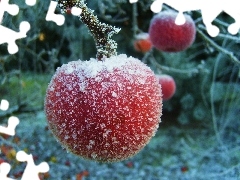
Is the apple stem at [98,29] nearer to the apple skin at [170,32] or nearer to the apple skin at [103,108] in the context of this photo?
the apple skin at [103,108]

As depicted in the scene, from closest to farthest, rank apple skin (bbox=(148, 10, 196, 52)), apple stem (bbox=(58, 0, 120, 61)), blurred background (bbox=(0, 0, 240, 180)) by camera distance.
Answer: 1. apple stem (bbox=(58, 0, 120, 61))
2. apple skin (bbox=(148, 10, 196, 52))
3. blurred background (bbox=(0, 0, 240, 180))

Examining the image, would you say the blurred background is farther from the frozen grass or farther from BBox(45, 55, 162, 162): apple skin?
BBox(45, 55, 162, 162): apple skin

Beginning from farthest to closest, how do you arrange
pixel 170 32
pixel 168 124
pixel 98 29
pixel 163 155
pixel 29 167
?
pixel 168 124, pixel 163 155, pixel 170 32, pixel 29 167, pixel 98 29

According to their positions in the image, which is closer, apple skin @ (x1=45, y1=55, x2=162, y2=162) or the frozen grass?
apple skin @ (x1=45, y1=55, x2=162, y2=162)

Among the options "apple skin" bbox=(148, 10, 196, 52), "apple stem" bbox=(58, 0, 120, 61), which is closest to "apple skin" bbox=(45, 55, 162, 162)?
"apple stem" bbox=(58, 0, 120, 61)

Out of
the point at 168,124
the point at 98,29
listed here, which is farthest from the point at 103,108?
the point at 168,124

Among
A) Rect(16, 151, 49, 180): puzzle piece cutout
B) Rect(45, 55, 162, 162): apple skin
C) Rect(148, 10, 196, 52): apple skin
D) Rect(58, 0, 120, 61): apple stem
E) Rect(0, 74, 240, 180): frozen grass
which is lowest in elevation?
Rect(0, 74, 240, 180): frozen grass

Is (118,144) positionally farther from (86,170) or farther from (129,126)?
(86,170)

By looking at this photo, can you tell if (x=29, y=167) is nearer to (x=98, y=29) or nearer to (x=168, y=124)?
(x=98, y=29)
